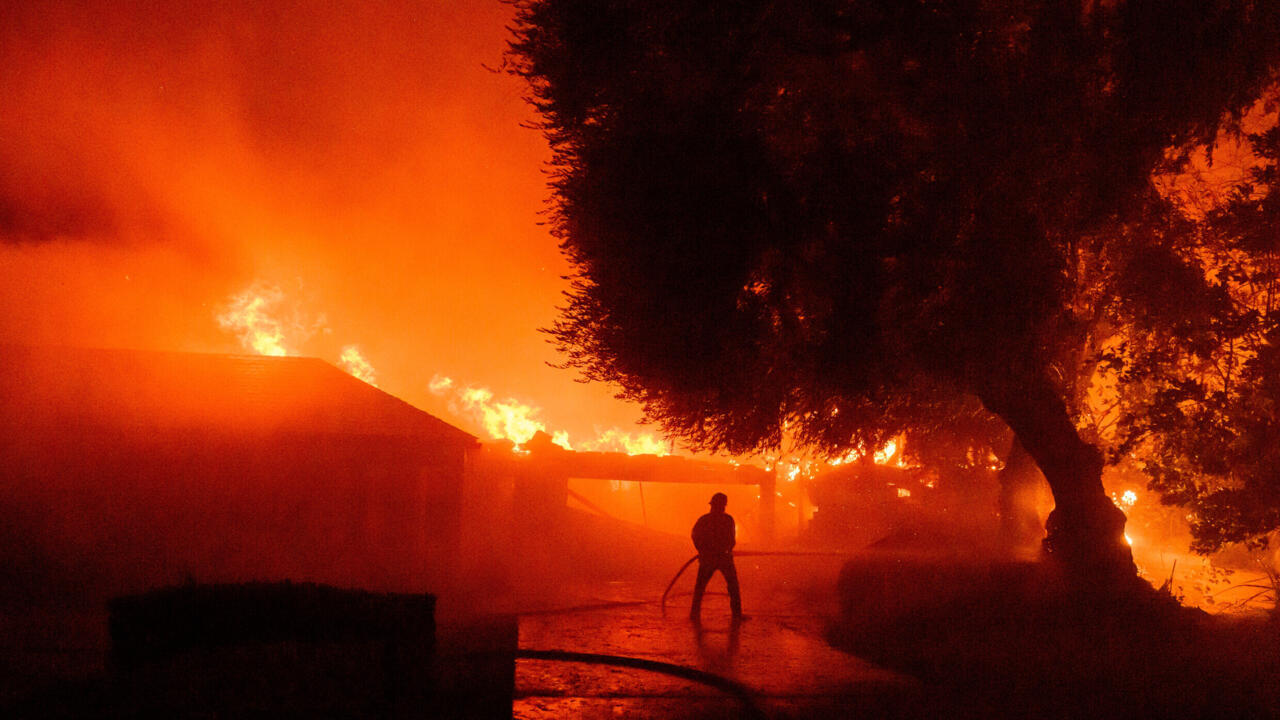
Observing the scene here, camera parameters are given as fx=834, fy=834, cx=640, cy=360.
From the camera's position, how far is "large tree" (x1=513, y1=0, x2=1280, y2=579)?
9.79 metres

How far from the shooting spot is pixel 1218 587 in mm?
23312

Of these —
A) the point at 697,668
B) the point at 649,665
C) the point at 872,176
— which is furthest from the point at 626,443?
the point at 697,668

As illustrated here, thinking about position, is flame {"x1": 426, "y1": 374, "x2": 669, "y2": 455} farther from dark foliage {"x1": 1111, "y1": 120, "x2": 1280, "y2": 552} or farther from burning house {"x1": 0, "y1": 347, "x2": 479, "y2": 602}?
dark foliage {"x1": 1111, "y1": 120, "x2": 1280, "y2": 552}

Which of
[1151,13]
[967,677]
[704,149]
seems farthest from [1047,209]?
[967,677]

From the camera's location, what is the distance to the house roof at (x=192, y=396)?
20.6 m

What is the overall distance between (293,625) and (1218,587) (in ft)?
84.2

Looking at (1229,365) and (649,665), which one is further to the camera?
(1229,365)

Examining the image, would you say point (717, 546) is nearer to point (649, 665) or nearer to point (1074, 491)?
point (649, 665)

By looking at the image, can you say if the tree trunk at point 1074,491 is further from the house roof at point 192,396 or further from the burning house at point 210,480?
the house roof at point 192,396

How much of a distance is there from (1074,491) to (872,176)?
5.31m

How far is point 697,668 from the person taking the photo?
8.92m

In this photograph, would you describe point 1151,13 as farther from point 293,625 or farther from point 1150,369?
point 293,625

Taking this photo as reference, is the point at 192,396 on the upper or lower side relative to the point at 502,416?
lower

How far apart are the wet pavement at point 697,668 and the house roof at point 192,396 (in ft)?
34.5
